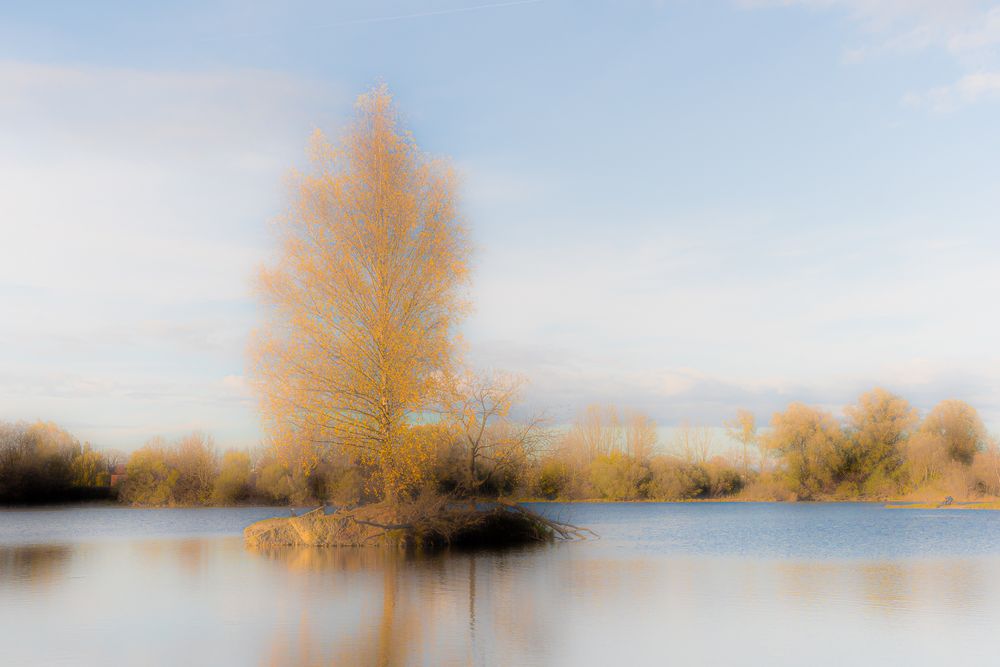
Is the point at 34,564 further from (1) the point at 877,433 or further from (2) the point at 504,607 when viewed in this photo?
(1) the point at 877,433

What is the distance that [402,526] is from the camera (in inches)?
830

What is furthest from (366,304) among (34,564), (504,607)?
(504,607)

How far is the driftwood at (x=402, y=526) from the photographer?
835 inches

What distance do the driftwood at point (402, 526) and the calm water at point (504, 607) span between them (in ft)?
2.74

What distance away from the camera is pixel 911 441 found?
61.9 metres

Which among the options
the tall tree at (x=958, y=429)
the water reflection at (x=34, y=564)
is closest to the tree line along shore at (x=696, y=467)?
the tall tree at (x=958, y=429)

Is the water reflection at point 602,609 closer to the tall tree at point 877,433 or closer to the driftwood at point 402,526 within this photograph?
the driftwood at point 402,526

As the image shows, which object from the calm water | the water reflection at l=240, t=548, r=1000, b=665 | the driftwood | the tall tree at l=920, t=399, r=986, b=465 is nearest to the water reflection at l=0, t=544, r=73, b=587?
the calm water

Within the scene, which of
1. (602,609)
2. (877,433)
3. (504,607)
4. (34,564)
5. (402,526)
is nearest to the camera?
(602,609)

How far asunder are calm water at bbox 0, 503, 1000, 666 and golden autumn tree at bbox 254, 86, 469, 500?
3.14 meters

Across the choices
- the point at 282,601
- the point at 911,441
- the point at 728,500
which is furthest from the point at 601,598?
the point at 728,500

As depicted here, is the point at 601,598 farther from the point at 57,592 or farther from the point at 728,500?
the point at 728,500

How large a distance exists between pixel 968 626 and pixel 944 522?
107 feet

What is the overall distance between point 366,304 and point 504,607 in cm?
1239
